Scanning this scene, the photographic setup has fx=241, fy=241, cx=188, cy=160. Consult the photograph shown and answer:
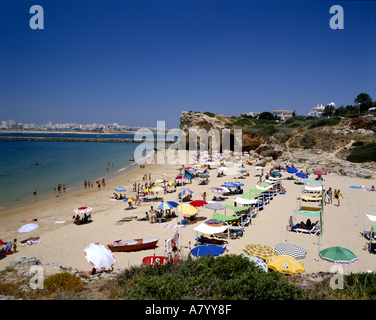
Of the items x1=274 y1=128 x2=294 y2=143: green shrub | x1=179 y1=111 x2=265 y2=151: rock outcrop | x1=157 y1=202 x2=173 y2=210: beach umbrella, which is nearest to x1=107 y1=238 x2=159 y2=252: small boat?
x1=157 y1=202 x2=173 y2=210: beach umbrella

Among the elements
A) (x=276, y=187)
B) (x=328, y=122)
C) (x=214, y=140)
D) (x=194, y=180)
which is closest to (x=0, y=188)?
(x=194, y=180)

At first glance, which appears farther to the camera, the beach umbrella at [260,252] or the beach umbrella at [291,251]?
the beach umbrella at [291,251]

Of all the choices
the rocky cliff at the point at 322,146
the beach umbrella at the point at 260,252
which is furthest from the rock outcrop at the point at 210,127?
the beach umbrella at the point at 260,252

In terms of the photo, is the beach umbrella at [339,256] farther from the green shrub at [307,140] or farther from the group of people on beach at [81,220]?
the green shrub at [307,140]

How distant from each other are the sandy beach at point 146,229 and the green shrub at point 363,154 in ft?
24.4

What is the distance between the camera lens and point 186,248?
10.7 meters

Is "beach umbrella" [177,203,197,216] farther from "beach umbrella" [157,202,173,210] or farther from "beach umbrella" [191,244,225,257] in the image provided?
"beach umbrella" [191,244,225,257]

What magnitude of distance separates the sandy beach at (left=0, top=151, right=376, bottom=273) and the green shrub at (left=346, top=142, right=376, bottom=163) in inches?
293

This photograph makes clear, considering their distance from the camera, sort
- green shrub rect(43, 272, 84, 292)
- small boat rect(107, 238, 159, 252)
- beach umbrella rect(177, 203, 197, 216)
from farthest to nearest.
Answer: beach umbrella rect(177, 203, 197, 216)
small boat rect(107, 238, 159, 252)
green shrub rect(43, 272, 84, 292)

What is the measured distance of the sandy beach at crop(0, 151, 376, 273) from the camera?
10227mm

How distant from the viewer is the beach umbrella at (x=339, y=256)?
787 centimetres

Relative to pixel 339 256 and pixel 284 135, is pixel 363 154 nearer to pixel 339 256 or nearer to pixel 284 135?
pixel 284 135

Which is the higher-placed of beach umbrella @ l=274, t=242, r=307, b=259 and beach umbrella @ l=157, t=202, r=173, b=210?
beach umbrella @ l=157, t=202, r=173, b=210
